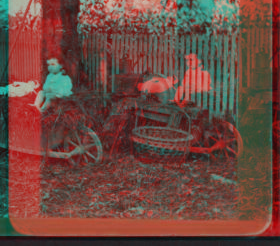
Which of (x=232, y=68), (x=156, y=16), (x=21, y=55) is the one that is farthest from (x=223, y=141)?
(x=21, y=55)

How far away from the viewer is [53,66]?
2.01 metres


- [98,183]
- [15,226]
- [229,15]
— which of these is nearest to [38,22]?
[98,183]

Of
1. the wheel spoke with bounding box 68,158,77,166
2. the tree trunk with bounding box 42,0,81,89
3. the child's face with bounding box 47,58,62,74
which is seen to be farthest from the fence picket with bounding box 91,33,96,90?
the wheel spoke with bounding box 68,158,77,166

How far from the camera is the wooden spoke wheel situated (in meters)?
2.03

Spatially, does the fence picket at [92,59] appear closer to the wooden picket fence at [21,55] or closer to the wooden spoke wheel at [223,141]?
the wooden picket fence at [21,55]

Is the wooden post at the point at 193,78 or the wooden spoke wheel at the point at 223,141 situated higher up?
the wooden post at the point at 193,78

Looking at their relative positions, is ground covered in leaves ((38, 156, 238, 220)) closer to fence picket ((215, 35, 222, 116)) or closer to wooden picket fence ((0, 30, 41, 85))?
fence picket ((215, 35, 222, 116))

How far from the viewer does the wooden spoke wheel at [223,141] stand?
2.03 m

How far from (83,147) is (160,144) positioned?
702 mm

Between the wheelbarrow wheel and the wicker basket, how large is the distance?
35 centimetres

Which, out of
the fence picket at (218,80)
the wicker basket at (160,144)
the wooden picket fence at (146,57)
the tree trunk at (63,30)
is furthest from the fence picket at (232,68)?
the tree trunk at (63,30)

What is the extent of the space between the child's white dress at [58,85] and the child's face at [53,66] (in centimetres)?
4
